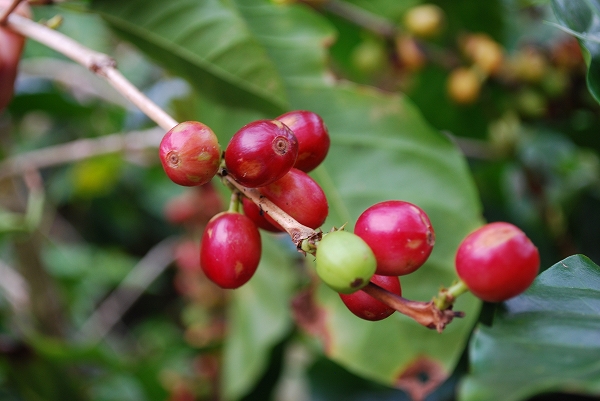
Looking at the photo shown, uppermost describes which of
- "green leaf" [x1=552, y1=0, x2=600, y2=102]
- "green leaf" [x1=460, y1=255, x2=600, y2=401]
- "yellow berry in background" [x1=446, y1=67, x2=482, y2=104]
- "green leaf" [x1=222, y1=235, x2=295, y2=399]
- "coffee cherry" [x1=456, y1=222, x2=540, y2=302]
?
"green leaf" [x1=552, y1=0, x2=600, y2=102]

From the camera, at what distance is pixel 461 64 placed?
1624mm

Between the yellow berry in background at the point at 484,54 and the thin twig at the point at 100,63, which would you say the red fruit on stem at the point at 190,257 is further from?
the thin twig at the point at 100,63

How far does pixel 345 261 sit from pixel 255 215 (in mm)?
191

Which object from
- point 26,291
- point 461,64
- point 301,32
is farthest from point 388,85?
point 26,291

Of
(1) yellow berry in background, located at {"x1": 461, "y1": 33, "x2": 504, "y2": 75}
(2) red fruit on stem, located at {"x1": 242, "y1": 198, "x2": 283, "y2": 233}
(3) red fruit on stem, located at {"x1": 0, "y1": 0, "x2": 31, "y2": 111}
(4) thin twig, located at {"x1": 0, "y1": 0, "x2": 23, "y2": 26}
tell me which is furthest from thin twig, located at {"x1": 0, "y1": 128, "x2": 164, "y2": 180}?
(2) red fruit on stem, located at {"x1": 242, "y1": 198, "x2": 283, "y2": 233}

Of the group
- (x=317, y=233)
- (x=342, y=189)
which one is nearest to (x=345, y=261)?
(x=317, y=233)

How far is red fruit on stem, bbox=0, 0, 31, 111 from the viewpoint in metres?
0.85

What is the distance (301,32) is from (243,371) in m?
0.92

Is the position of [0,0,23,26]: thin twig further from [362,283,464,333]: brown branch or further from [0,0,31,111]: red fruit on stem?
[362,283,464,333]: brown branch

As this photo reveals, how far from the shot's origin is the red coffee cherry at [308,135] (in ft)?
1.93

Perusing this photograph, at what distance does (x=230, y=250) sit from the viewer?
0.53 m

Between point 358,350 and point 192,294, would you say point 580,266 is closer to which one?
point 358,350

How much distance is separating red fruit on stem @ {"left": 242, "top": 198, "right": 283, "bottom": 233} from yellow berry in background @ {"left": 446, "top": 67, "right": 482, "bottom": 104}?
1.11 m

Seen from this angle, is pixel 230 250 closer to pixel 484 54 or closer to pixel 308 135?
pixel 308 135
